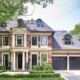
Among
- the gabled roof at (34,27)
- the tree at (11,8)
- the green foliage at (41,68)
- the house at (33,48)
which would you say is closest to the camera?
the tree at (11,8)

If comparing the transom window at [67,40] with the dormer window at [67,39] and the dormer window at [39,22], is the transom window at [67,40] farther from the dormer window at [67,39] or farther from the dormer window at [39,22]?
the dormer window at [39,22]

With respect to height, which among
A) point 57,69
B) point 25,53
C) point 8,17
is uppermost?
point 8,17

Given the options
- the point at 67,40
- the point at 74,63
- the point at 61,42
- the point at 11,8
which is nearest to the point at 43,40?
the point at 61,42

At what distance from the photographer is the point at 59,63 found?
41156mm

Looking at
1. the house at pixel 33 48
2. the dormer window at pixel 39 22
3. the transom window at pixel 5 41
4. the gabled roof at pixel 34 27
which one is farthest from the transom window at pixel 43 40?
the transom window at pixel 5 41

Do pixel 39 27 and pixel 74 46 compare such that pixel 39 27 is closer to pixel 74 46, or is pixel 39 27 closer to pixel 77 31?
pixel 74 46

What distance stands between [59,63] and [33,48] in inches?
202

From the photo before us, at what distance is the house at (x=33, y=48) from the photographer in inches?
1524

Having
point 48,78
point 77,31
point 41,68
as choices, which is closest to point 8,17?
point 48,78

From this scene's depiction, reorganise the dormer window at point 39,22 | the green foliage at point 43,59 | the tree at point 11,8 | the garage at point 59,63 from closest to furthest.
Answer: the tree at point 11,8 < the green foliage at point 43,59 < the dormer window at point 39,22 < the garage at point 59,63

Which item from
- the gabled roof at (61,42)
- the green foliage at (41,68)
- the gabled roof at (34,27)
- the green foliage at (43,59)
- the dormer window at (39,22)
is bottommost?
the green foliage at (41,68)

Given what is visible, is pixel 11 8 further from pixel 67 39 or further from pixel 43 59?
pixel 67 39

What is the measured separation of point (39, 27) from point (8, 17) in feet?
65.2

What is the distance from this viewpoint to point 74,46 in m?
41.7
